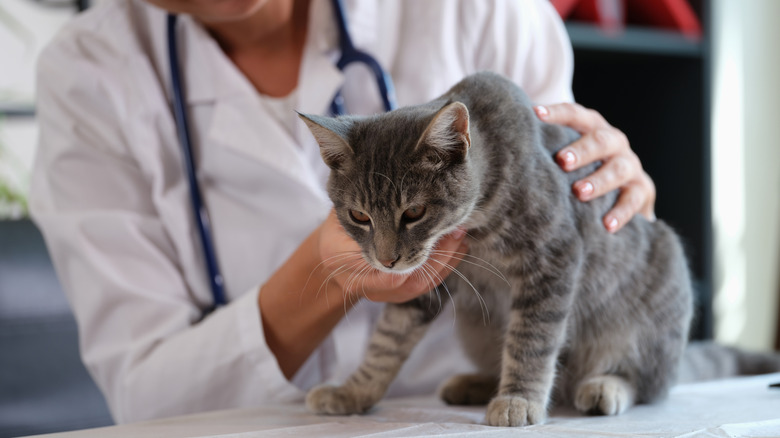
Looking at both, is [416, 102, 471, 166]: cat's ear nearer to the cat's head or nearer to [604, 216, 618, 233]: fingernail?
the cat's head

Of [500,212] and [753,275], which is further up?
[500,212]

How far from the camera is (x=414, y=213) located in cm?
83

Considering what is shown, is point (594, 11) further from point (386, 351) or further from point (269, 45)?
point (386, 351)

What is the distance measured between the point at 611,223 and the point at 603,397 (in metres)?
0.23

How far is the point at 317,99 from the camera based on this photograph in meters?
1.11

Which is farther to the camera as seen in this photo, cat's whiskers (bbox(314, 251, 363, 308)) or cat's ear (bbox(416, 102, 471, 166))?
cat's whiskers (bbox(314, 251, 363, 308))

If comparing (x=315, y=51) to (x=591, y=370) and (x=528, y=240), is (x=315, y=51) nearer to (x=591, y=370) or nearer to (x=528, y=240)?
(x=528, y=240)

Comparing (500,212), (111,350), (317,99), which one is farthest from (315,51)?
(111,350)

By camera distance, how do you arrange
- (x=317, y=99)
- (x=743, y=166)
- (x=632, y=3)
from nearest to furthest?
(x=317, y=99), (x=632, y=3), (x=743, y=166)

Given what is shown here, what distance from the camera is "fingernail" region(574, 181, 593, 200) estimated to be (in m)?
0.90

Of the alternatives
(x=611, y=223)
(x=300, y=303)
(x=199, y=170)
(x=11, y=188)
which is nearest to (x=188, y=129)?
(x=199, y=170)

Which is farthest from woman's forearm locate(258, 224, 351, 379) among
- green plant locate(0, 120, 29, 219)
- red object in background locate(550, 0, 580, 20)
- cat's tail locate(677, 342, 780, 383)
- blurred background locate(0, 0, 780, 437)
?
green plant locate(0, 120, 29, 219)

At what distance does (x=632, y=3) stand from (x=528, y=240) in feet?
4.11

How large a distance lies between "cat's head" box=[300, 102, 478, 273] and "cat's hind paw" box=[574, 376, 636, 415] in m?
0.29
